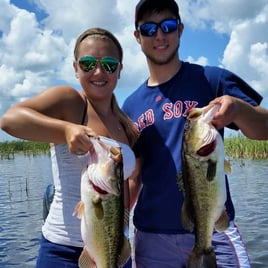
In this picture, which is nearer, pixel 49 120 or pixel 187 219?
pixel 49 120

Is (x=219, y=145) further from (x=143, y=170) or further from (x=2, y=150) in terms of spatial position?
(x=2, y=150)

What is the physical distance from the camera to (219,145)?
10.8 ft

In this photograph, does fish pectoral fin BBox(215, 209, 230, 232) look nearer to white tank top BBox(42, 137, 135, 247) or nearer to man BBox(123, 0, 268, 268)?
man BBox(123, 0, 268, 268)

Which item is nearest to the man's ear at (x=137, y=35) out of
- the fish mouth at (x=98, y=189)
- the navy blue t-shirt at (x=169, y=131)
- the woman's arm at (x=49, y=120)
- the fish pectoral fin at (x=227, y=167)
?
the navy blue t-shirt at (x=169, y=131)

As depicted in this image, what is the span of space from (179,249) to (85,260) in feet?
3.49

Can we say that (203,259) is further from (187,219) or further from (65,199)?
(65,199)

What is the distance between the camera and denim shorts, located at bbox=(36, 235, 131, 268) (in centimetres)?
354

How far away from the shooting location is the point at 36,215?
16953mm

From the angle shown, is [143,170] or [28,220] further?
[28,220]

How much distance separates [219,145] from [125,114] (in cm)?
135

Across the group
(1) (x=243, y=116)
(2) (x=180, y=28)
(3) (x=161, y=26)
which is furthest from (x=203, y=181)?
(2) (x=180, y=28)

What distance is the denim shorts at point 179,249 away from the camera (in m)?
3.95

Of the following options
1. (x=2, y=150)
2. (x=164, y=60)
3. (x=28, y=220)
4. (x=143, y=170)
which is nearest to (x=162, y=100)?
(x=164, y=60)

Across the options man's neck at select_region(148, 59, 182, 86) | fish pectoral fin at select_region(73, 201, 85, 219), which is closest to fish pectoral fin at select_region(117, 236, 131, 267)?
fish pectoral fin at select_region(73, 201, 85, 219)
